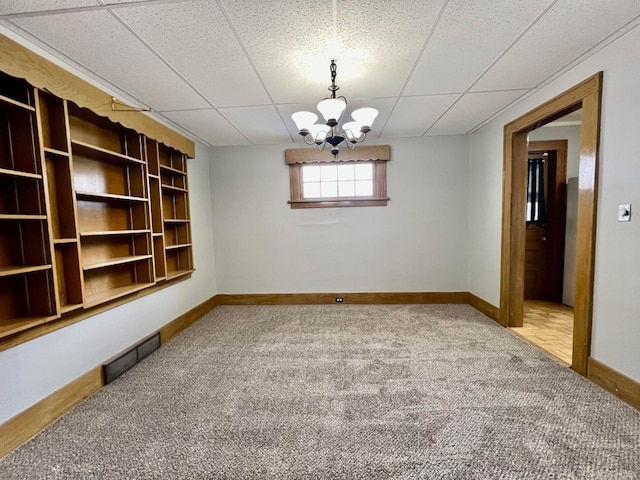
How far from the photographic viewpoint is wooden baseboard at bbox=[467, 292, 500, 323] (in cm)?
322

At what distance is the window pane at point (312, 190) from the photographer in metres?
4.04

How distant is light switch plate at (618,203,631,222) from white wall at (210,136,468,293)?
2.11 metres

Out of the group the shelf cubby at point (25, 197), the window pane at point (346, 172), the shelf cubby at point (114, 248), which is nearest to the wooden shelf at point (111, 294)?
the shelf cubby at point (114, 248)

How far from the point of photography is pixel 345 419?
1.66 metres

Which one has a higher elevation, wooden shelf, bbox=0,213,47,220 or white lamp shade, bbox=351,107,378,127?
white lamp shade, bbox=351,107,378,127

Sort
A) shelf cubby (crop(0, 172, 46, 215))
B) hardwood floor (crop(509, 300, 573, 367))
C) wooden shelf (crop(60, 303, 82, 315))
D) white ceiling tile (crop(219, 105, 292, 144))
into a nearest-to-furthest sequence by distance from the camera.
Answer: shelf cubby (crop(0, 172, 46, 215)) → wooden shelf (crop(60, 303, 82, 315)) → hardwood floor (crop(509, 300, 573, 367)) → white ceiling tile (crop(219, 105, 292, 144))

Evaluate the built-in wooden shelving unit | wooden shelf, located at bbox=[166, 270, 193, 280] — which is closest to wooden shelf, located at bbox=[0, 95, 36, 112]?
the built-in wooden shelving unit

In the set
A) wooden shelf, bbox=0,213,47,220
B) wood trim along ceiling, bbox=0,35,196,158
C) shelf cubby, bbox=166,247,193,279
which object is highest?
wood trim along ceiling, bbox=0,35,196,158

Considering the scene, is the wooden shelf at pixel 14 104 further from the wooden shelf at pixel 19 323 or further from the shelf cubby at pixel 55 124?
the wooden shelf at pixel 19 323

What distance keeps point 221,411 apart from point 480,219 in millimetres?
3601

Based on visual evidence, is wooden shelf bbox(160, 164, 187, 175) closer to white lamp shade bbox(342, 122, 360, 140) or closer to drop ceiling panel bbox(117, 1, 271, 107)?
drop ceiling panel bbox(117, 1, 271, 107)

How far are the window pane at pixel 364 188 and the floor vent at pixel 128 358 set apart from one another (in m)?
3.08

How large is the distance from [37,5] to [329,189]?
313 cm

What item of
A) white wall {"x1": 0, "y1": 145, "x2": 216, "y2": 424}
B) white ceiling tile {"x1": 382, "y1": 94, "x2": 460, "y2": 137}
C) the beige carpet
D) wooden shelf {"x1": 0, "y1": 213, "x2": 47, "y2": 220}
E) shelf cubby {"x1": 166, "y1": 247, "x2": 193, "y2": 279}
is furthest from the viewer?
shelf cubby {"x1": 166, "y1": 247, "x2": 193, "y2": 279}
